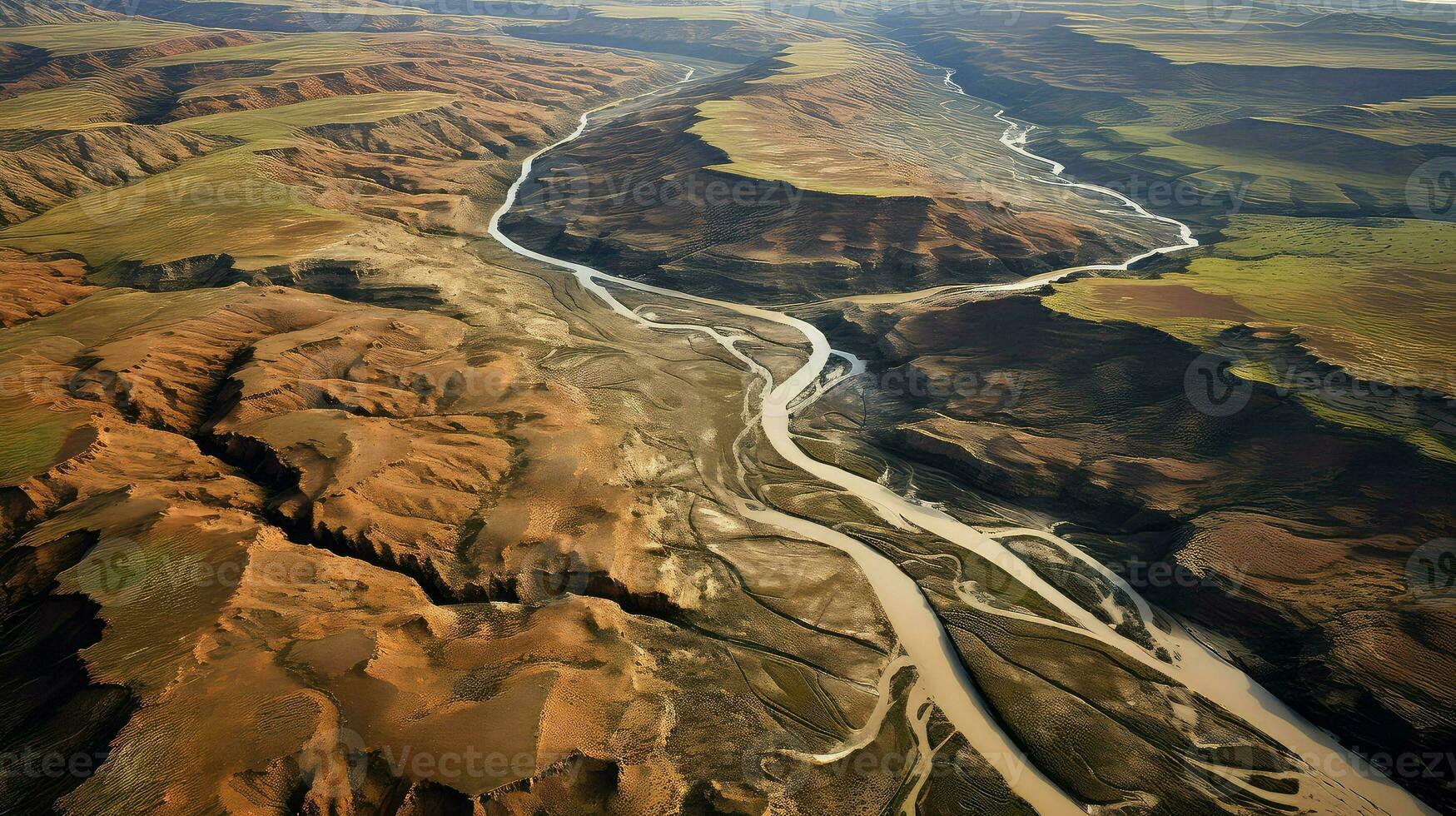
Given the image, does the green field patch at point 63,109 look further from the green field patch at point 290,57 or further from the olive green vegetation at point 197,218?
the olive green vegetation at point 197,218

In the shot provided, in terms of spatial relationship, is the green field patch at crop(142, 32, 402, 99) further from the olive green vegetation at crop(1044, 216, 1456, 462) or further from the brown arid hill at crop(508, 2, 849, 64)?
the olive green vegetation at crop(1044, 216, 1456, 462)

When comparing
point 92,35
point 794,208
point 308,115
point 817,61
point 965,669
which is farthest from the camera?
point 817,61

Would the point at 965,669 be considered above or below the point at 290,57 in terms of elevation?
below

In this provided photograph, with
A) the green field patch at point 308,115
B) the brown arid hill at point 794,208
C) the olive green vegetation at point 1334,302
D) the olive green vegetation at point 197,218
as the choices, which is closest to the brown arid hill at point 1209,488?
the olive green vegetation at point 1334,302

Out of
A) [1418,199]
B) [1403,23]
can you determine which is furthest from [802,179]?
[1403,23]

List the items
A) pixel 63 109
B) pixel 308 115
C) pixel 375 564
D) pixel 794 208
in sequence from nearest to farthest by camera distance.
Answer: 1. pixel 375 564
2. pixel 794 208
3. pixel 63 109
4. pixel 308 115

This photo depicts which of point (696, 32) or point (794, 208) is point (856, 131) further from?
point (696, 32)

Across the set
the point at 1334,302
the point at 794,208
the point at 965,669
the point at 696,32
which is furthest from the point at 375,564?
the point at 696,32

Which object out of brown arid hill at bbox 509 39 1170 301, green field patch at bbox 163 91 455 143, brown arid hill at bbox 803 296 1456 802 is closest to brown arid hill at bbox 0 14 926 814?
brown arid hill at bbox 803 296 1456 802
